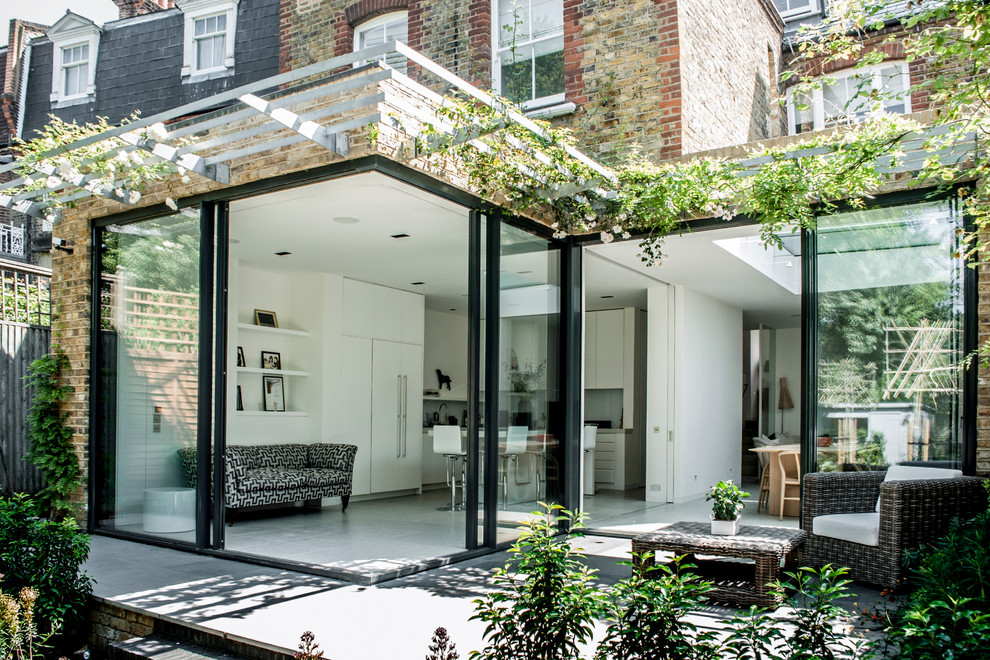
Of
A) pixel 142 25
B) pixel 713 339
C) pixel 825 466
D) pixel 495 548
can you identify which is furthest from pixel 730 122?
pixel 142 25

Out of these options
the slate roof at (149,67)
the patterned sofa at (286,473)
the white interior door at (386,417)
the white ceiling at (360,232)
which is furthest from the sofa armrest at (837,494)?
the slate roof at (149,67)

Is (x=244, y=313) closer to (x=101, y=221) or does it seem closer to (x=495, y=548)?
(x=101, y=221)

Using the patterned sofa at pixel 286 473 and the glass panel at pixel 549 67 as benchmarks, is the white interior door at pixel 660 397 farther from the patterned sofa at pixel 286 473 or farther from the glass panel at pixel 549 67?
the patterned sofa at pixel 286 473

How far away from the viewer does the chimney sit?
14.3m

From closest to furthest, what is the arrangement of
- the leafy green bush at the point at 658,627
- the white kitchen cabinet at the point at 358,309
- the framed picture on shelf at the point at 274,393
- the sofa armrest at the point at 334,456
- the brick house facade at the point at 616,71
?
the leafy green bush at the point at 658,627 → the brick house facade at the point at 616,71 → the sofa armrest at the point at 334,456 → the framed picture on shelf at the point at 274,393 → the white kitchen cabinet at the point at 358,309

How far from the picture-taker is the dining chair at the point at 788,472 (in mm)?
8203

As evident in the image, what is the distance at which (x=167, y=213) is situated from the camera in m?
6.32

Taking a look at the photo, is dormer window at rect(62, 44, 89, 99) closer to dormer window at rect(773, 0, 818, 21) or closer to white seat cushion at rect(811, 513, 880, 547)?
dormer window at rect(773, 0, 818, 21)

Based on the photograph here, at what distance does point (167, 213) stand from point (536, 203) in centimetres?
285

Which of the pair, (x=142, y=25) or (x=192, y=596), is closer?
(x=192, y=596)

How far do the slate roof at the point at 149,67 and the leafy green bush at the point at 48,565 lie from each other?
8754 millimetres

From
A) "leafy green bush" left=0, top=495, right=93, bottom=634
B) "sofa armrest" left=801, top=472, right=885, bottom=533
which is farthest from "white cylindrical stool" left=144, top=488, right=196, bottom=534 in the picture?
"sofa armrest" left=801, top=472, right=885, bottom=533

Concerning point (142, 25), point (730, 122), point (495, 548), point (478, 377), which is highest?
point (142, 25)

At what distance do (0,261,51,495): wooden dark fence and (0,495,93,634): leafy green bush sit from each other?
3.38 m
